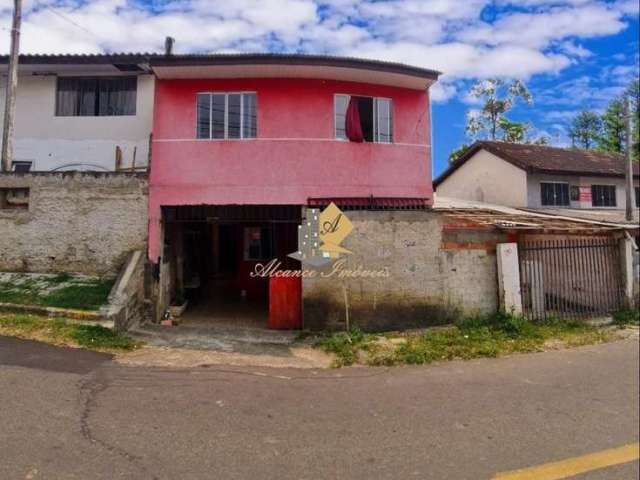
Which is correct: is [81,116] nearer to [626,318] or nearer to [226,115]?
[226,115]

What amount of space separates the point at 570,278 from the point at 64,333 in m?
10.1

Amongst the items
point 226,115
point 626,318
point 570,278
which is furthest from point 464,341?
point 226,115

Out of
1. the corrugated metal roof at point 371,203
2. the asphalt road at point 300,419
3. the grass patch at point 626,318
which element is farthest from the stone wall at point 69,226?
the grass patch at point 626,318

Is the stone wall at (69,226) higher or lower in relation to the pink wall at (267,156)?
lower

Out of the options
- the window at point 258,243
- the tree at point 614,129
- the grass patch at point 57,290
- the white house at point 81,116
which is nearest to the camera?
the grass patch at point 57,290

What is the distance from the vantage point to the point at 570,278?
9.55 metres

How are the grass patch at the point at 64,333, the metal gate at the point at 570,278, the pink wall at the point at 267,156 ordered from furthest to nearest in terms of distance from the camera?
the pink wall at the point at 267,156 → the metal gate at the point at 570,278 → the grass patch at the point at 64,333

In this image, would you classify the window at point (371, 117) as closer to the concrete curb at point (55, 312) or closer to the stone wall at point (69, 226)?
the stone wall at point (69, 226)

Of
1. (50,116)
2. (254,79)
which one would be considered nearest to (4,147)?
(50,116)

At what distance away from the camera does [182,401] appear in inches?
184

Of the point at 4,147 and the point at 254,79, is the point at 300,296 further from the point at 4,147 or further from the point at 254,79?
the point at 4,147

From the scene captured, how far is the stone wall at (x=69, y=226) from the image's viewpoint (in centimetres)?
907

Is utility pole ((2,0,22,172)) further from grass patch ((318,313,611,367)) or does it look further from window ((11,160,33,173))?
grass patch ((318,313,611,367))

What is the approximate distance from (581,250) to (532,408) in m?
6.39
